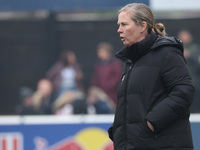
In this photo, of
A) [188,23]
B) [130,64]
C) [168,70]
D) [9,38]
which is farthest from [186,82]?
[9,38]

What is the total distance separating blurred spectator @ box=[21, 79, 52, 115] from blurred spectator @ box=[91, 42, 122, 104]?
0.58 meters

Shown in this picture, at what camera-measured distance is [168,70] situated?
2758 mm

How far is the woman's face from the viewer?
114 inches

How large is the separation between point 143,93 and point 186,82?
0.82ft

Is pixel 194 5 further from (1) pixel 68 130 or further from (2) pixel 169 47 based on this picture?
(2) pixel 169 47

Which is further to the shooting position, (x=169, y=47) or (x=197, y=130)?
(x=197, y=130)

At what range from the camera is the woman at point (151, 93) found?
271cm

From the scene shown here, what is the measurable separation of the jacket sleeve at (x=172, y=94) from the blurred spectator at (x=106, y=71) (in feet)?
9.99

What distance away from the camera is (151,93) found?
2.75m

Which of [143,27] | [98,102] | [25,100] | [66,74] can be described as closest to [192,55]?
[98,102]

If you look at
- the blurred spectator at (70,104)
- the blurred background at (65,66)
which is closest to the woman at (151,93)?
the blurred background at (65,66)

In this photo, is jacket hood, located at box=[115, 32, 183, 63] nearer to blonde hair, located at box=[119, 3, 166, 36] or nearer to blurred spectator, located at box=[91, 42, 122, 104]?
blonde hair, located at box=[119, 3, 166, 36]

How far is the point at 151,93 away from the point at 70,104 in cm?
332

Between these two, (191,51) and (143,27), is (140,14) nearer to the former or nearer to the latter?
(143,27)
